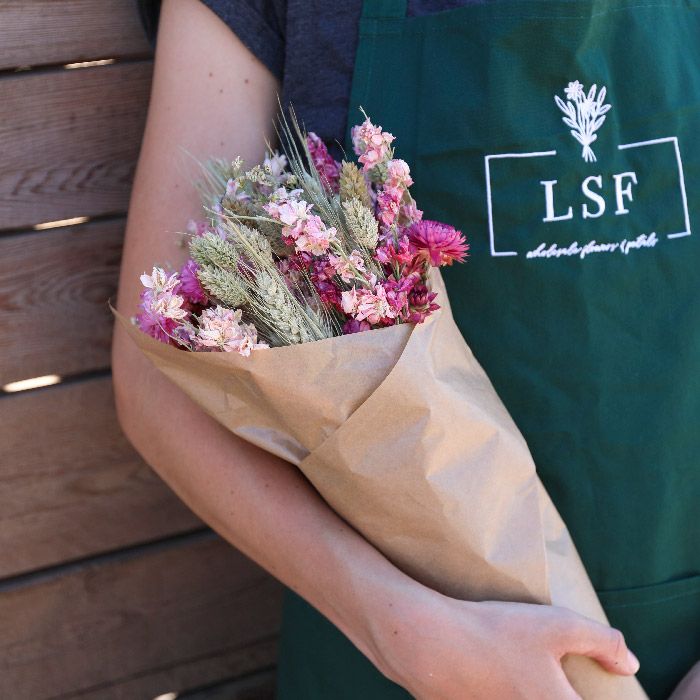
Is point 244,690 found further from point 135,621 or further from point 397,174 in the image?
point 397,174

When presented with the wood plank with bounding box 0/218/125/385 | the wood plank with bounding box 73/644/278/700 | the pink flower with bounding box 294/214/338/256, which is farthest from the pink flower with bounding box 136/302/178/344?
the wood plank with bounding box 73/644/278/700

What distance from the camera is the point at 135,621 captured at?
1.46 m

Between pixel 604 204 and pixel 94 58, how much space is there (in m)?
0.76

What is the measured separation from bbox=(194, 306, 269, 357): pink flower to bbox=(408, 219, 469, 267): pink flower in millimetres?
159

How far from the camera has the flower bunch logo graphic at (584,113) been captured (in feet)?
3.13

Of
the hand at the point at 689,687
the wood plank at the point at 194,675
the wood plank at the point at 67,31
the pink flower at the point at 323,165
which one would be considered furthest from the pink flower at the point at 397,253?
the wood plank at the point at 194,675

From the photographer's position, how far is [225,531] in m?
1.02

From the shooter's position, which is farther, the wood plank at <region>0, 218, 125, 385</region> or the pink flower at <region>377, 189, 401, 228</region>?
the wood plank at <region>0, 218, 125, 385</region>

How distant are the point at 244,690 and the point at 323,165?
1.11 metres

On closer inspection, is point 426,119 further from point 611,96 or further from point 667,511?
point 667,511

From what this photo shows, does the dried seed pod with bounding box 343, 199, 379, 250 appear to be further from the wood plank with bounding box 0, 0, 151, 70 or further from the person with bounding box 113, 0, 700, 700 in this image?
the wood plank with bounding box 0, 0, 151, 70

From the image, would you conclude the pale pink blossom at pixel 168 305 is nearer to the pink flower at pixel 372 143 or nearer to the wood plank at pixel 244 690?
the pink flower at pixel 372 143

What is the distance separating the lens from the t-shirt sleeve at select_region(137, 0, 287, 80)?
37.2 inches

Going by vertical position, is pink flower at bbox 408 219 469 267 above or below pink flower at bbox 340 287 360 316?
above
